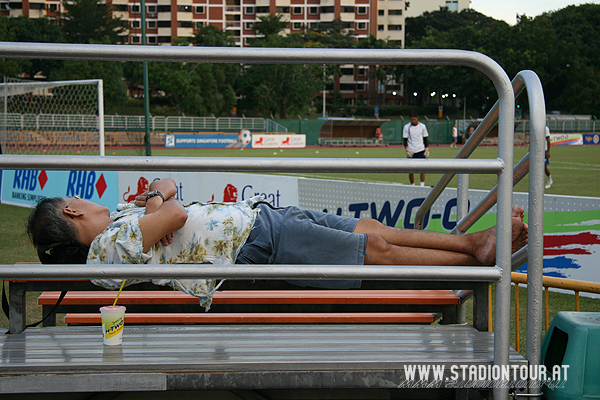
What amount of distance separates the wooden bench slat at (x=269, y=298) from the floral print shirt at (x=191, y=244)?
170 mm

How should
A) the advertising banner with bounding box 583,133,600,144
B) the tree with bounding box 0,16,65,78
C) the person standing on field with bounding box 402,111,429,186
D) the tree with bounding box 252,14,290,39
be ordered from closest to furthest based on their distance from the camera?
the person standing on field with bounding box 402,111,429,186 < the advertising banner with bounding box 583,133,600,144 < the tree with bounding box 0,16,65,78 < the tree with bounding box 252,14,290,39

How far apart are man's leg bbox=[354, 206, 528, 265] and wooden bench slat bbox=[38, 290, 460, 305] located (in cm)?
23

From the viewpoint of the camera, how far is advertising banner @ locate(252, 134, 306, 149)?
127 ft

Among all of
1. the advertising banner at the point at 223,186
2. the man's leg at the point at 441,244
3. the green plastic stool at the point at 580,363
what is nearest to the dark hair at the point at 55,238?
the man's leg at the point at 441,244

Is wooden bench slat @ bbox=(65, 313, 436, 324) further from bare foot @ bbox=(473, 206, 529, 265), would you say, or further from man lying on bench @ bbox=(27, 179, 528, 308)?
bare foot @ bbox=(473, 206, 529, 265)

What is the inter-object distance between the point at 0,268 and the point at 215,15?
9452 cm

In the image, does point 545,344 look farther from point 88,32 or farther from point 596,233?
point 88,32

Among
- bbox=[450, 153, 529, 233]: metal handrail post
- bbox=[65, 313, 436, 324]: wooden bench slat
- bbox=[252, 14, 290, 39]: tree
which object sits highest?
bbox=[252, 14, 290, 39]: tree

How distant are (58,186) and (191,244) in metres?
9.43

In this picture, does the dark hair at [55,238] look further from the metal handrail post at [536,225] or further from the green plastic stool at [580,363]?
the green plastic stool at [580,363]

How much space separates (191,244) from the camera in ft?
8.24

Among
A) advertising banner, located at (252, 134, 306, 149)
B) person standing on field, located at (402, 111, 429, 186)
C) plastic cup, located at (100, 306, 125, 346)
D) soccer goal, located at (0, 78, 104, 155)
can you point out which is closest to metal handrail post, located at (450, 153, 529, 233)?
plastic cup, located at (100, 306, 125, 346)

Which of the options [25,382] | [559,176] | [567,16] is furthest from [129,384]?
[567,16]

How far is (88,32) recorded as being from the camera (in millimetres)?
66750
